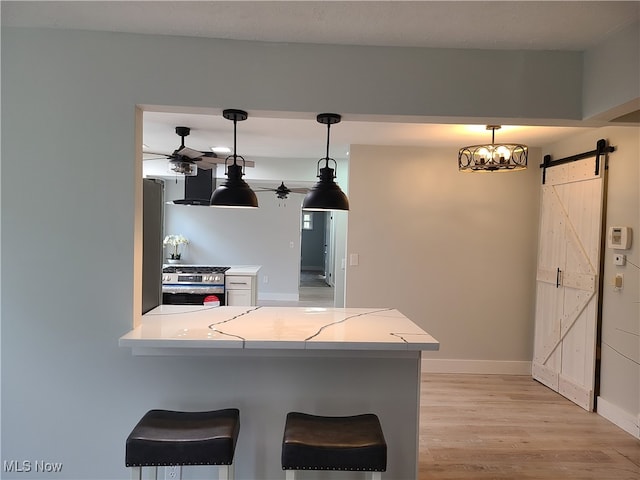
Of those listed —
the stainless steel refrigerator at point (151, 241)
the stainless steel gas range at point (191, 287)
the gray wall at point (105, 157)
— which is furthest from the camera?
the stainless steel gas range at point (191, 287)

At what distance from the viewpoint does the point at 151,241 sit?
2270mm

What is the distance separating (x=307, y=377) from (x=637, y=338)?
2535mm

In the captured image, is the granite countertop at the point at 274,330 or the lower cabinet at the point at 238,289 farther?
the lower cabinet at the point at 238,289

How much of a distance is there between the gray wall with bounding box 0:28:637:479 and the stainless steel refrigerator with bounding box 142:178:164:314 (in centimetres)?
26

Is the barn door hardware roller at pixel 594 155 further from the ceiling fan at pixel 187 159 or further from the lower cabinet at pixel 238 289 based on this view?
the lower cabinet at pixel 238 289

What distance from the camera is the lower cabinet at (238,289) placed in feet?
14.4

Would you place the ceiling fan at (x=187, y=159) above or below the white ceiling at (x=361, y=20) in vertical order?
below

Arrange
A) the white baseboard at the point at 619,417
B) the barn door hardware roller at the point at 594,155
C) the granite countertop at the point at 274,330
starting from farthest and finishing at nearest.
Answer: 1. the barn door hardware roller at the point at 594,155
2. the white baseboard at the point at 619,417
3. the granite countertop at the point at 274,330

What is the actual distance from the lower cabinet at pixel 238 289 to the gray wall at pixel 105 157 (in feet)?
7.98

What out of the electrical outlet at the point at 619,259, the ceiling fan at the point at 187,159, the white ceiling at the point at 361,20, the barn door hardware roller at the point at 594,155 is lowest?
the electrical outlet at the point at 619,259

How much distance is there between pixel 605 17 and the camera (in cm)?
162

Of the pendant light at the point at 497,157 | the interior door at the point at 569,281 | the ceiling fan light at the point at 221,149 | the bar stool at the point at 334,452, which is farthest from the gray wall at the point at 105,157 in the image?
the ceiling fan light at the point at 221,149

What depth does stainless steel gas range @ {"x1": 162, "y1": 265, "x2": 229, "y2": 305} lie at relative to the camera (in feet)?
13.9

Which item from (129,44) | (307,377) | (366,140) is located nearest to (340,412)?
(307,377)
